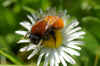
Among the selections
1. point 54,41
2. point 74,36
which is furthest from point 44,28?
point 74,36

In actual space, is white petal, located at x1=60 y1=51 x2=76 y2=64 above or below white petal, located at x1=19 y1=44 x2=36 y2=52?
below

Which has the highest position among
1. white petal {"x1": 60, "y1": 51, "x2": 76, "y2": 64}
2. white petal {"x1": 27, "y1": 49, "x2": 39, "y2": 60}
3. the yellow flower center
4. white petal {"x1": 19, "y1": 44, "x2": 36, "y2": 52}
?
the yellow flower center

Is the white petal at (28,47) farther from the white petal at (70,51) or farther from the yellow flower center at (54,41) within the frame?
the white petal at (70,51)

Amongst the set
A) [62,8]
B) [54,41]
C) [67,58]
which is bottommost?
[67,58]

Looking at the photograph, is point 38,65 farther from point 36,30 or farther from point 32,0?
point 32,0

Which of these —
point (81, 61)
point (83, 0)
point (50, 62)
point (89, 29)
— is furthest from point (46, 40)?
point (83, 0)

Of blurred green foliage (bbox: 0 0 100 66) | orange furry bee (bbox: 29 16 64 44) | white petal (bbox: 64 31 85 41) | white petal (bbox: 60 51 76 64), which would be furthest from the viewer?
blurred green foliage (bbox: 0 0 100 66)

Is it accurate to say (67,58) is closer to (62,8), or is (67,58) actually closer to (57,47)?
(57,47)

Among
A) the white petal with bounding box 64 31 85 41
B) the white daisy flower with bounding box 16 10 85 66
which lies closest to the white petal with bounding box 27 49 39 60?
the white daisy flower with bounding box 16 10 85 66

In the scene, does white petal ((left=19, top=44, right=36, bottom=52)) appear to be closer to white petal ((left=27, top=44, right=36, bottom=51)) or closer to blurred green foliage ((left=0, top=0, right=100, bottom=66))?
white petal ((left=27, top=44, right=36, bottom=51))
